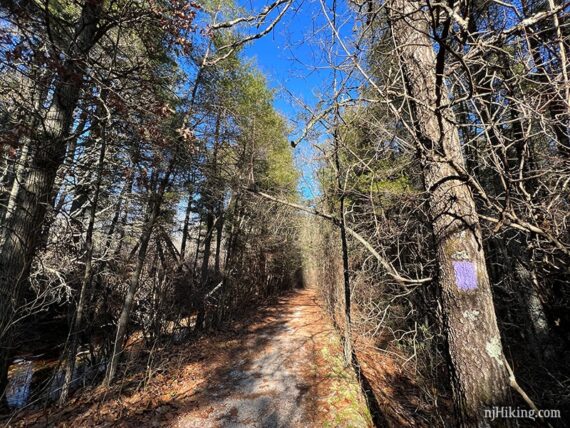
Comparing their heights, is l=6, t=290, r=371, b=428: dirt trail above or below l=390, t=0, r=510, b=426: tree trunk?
below

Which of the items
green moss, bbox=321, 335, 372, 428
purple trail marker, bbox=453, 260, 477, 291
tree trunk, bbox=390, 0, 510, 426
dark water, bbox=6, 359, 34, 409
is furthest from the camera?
dark water, bbox=6, 359, 34, 409

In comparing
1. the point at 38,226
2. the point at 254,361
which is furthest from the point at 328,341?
the point at 38,226

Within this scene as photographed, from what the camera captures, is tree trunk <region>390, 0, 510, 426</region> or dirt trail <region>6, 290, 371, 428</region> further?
dirt trail <region>6, 290, 371, 428</region>

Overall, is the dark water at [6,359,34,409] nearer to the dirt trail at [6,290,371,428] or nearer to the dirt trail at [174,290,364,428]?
the dirt trail at [6,290,371,428]

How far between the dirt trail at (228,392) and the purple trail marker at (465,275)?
9.39 feet

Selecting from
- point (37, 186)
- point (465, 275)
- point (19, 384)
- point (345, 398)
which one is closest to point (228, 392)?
point (345, 398)

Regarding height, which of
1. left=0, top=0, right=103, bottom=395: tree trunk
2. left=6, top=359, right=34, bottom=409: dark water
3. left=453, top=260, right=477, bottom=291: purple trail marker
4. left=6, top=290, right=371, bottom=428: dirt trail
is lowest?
left=6, top=359, right=34, bottom=409: dark water

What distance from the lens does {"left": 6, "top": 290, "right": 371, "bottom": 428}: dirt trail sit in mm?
3789

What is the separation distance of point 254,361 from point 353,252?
3.16m

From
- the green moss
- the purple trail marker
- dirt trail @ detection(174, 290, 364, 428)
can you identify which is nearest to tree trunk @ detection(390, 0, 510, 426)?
the purple trail marker

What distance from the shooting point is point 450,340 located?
1.75 m

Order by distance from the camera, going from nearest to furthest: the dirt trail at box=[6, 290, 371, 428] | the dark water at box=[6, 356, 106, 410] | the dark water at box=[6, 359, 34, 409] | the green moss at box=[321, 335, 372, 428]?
the green moss at box=[321, 335, 372, 428] < the dirt trail at box=[6, 290, 371, 428] < the dark water at box=[6, 356, 106, 410] < the dark water at box=[6, 359, 34, 409]

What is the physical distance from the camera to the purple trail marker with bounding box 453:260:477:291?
1.74 metres

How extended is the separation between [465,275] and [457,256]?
12cm
